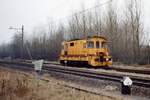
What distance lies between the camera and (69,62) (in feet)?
106

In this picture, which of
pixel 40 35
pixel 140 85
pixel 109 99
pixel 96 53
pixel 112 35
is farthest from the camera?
pixel 40 35

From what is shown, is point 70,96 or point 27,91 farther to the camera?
point 27,91

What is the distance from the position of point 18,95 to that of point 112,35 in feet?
112

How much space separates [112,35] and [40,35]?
1357 inches

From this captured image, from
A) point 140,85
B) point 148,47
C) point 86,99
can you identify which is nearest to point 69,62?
point 148,47

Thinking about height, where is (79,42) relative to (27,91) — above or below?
above

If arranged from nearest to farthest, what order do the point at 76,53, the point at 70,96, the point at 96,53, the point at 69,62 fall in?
the point at 70,96 < the point at 96,53 < the point at 76,53 < the point at 69,62

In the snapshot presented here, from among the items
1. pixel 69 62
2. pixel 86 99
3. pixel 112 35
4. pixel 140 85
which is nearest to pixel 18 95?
pixel 86 99

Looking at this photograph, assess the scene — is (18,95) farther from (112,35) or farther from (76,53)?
(112,35)

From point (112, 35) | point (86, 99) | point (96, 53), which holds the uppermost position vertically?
point (112, 35)

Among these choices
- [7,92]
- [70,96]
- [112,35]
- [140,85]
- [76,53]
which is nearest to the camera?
[70,96]

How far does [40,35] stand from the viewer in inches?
3022

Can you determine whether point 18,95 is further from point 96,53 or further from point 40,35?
point 40,35

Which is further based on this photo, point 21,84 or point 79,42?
point 79,42
